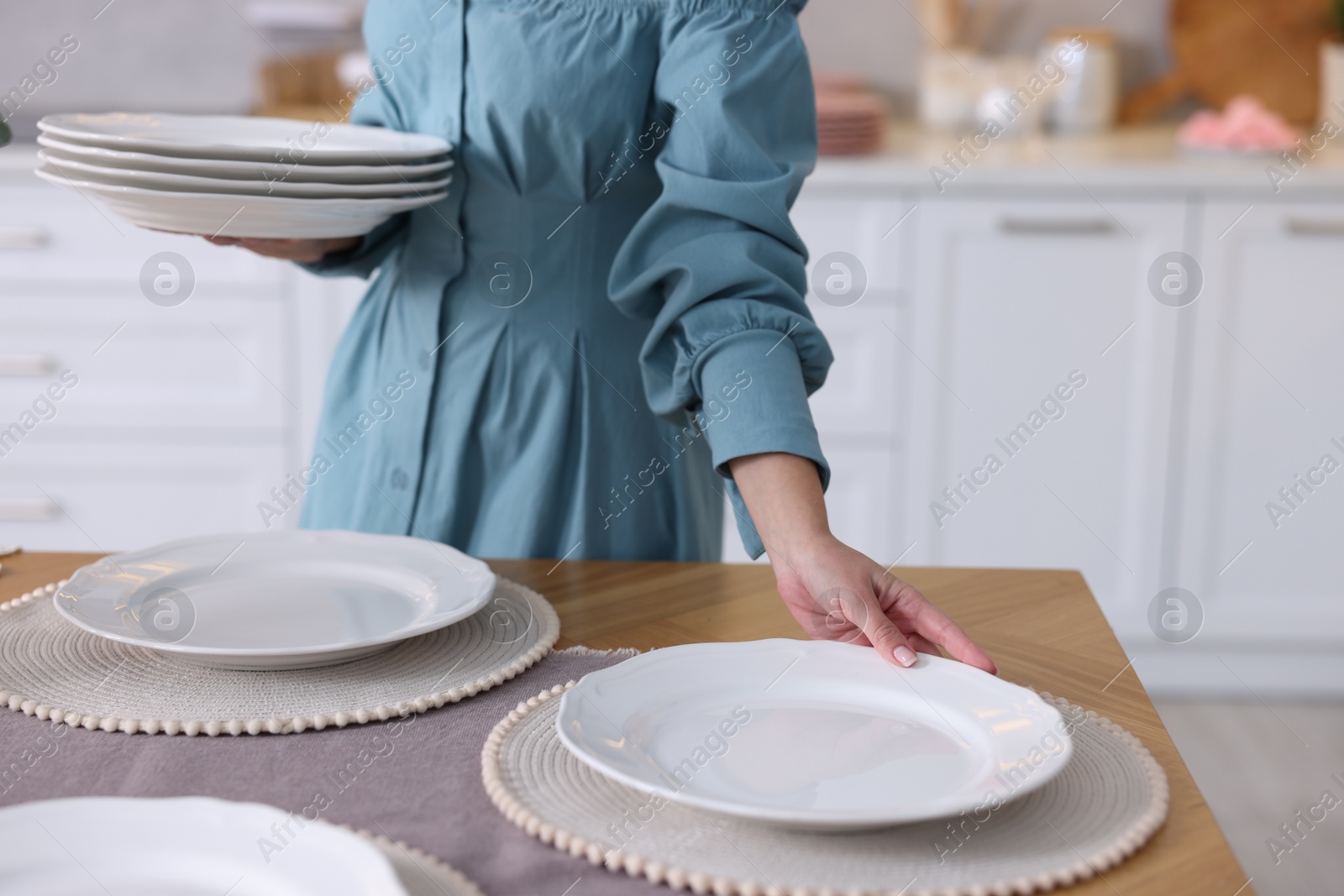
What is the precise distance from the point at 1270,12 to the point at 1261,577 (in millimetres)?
1064

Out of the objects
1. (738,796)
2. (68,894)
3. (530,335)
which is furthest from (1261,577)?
(68,894)

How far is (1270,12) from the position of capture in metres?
2.31

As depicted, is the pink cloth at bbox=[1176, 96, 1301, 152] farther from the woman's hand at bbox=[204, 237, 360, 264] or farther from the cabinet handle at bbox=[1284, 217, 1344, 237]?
the woman's hand at bbox=[204, 237, 360, 264]

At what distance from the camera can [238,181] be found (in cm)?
77

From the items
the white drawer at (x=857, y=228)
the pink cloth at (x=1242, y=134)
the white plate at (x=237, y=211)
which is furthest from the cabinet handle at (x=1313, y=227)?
the white plate at (x=237, y=211)

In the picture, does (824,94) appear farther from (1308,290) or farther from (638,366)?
(638,366)

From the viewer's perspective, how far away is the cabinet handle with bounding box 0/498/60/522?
81.2 inches

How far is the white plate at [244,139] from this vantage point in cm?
76

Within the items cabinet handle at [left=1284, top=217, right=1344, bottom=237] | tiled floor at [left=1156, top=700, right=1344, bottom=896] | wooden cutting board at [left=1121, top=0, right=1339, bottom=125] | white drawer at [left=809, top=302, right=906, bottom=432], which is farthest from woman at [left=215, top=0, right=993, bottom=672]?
wooden cutting board at [left=1121, top=0, right=1339, bottom=125]

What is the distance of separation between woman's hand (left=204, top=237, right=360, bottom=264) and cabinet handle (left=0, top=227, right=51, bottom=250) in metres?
1.17

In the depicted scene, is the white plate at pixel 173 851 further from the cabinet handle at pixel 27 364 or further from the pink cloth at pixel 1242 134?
the pink cloth at pixel 1242 134

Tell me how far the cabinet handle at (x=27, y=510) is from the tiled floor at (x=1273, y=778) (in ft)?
6.11

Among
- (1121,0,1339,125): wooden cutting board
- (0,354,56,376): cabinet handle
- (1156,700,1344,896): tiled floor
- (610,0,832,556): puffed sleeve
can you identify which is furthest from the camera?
(1121,0,1339,125): wooden cutting board

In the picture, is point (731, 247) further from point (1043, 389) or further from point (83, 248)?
point (83, 248)
